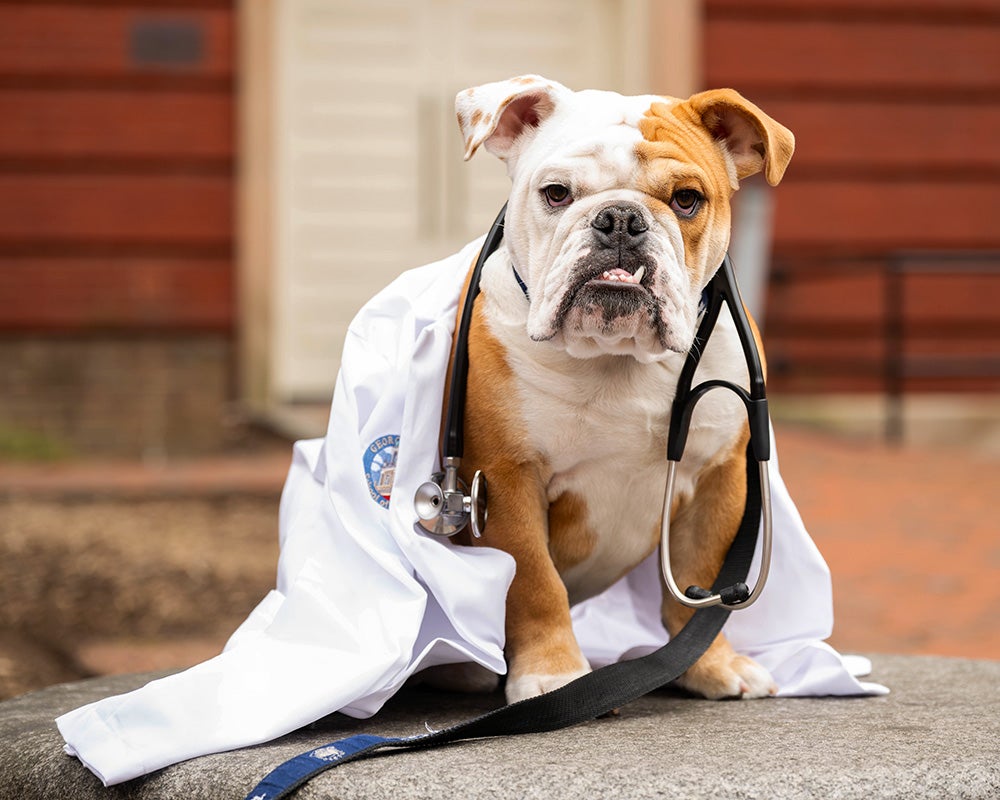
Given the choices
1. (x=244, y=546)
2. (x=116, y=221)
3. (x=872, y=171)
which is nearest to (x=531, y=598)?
(x=244, y=546)

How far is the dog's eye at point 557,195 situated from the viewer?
6.76 feet

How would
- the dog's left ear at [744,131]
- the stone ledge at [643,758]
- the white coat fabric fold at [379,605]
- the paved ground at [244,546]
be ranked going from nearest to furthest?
the stone ledge at [643,758]
the white coat fabric fold at [379,605]
the dog's left ear at [744,131]
the paved ground at [244,546]

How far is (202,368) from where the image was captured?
839 cm

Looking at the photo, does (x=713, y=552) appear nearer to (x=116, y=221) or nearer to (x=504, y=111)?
(x=504, y=111)

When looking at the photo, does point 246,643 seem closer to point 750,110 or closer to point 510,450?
point 510,450

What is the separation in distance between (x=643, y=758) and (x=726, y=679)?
1.75 ft

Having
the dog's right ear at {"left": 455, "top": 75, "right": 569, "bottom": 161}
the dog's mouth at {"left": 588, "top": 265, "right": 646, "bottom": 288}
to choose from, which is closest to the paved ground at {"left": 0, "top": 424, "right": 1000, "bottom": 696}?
the dog's right ear at {"left": 455, "top": 75, "right": 569, "bottom": 161}

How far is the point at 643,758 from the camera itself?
1877mm

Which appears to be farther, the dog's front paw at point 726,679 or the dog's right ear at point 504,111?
the dog's front paw at point 726,679

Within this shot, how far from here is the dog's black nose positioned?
6.51ft

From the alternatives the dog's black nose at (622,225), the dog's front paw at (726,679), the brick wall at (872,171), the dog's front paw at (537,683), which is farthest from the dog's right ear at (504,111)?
the brick wall at (872,171)

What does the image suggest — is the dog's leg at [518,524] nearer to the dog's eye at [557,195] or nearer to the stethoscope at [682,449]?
the stethoscope at [682,449]

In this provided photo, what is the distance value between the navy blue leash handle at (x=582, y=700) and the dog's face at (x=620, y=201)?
17.8 inches

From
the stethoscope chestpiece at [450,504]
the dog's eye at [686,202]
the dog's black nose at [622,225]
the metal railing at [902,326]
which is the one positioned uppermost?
the dog's eye at [686,202]
